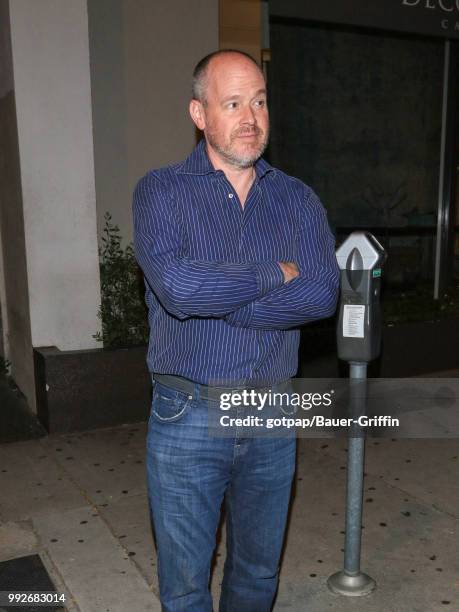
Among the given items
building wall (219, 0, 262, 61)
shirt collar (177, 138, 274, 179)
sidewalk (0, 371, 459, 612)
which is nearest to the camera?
shirt collar (177, 138, 274, 179)

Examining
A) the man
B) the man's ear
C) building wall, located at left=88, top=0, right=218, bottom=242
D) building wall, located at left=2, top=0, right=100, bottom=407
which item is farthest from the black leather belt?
building wall, located at left=88, top=0, right=218, bottom=242

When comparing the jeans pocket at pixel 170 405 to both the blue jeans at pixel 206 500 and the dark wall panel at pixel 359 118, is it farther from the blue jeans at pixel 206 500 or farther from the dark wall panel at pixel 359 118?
the dark wall panel at pixel 359 118

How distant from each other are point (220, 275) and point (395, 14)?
4.16 meters

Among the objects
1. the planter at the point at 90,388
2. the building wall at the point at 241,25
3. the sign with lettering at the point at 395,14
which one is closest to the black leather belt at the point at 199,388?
the planter at the point at 90,388

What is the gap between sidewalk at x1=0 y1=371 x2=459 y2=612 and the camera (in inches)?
119

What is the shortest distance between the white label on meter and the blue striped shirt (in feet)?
1.28

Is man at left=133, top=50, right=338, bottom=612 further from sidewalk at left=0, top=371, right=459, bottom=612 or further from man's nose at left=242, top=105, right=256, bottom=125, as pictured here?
sidewalk at left=0, top=371, right=459, bottom=612

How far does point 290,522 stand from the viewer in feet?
12.0

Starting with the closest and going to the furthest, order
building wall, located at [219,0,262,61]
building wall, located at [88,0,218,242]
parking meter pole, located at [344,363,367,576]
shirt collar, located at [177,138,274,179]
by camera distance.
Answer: shirt collar, located at [177,138,274,179]
parking meter pole, located at [344,363,367,576]
building wall, located at [88,0,218,242]
building wall, located at [219,0,262,61]

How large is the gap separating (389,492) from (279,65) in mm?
5016

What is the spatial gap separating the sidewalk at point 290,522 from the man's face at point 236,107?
1977mm

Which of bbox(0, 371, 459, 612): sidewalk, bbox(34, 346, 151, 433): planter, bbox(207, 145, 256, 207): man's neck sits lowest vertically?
bbox(0, 371, 459, 612): sidewalk

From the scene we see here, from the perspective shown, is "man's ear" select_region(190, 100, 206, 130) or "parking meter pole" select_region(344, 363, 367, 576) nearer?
"man's ear" select_region(190, 100, 206, 130)

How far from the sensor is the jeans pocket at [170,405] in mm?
2109
